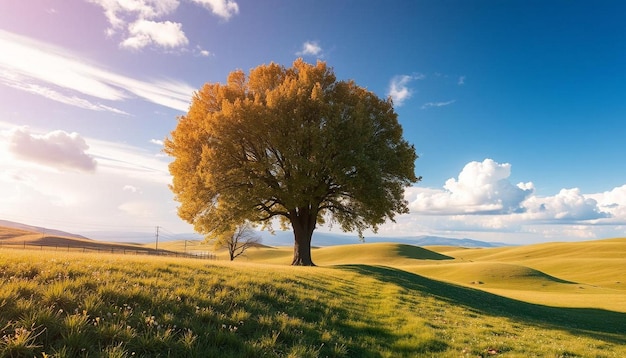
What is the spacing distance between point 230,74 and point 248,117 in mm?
9567

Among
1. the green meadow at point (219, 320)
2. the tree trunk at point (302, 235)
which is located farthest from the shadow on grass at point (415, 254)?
the green meadow at point (219, 320)

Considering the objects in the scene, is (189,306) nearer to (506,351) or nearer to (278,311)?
(278,311)

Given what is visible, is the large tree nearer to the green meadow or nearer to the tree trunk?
the tree trunk

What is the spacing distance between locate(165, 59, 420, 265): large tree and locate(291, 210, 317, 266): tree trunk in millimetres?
114

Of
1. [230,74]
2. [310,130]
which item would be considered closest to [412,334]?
[310,130]

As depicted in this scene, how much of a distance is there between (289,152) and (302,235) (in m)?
10.6

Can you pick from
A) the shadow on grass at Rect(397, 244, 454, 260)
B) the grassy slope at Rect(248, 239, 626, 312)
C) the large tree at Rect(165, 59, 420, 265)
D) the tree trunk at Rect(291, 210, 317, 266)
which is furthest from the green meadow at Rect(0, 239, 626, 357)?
the shadow on grass at Rect(397, 244, 454, 260)

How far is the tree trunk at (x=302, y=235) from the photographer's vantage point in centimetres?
3912

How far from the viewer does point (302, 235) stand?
39.0 m

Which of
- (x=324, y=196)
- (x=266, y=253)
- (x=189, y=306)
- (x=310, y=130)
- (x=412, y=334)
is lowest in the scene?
(x=266, y=253)

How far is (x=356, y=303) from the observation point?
58.0 ft

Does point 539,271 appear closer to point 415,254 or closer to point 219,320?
point 415,254

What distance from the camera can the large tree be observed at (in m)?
33.2

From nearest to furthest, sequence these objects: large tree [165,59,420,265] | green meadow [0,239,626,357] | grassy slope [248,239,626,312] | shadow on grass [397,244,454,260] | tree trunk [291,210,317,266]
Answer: green meadow [0,239,626,357], large tree [165,59,420,265], tree trunk [291,210,317,266], grassy slope [248,239,626,312], shadow on grass [397,244,454,260]
